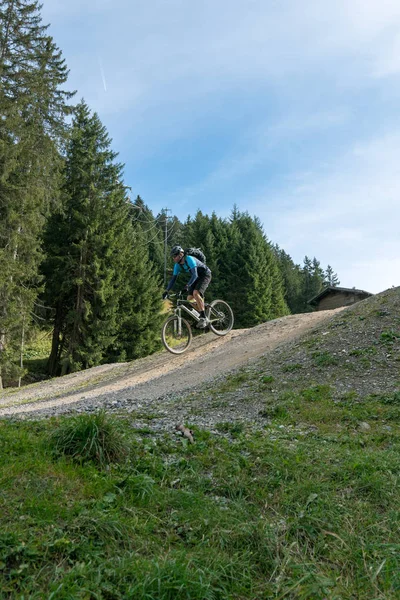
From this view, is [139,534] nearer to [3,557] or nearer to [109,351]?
[3,557]

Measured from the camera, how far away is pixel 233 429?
612cm

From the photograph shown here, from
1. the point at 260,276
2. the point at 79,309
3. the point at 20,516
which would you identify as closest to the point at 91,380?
the point at 79,309

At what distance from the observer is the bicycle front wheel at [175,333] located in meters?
13.4

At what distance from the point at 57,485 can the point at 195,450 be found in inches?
69.1

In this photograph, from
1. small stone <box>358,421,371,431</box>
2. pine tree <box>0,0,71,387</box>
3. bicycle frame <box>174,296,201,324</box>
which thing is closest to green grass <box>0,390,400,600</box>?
small stone <box>358,421,371,431</box>

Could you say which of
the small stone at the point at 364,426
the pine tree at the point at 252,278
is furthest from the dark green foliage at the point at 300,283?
the small stone at the point at 364,426

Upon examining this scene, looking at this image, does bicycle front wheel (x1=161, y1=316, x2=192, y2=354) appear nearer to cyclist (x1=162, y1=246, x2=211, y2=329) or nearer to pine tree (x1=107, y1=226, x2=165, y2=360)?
cyclist (x1=162, y1=246, x2=211, y2=329)

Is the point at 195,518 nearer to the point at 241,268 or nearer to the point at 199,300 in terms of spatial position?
the point at 199,300

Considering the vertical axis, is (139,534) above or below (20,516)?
below

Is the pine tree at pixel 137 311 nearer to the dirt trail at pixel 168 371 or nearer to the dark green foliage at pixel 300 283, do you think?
the dirt trail at pixel 168 371

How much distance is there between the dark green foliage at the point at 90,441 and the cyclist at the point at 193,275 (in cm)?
760

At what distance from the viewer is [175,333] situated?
539 inches

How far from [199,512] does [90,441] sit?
4.65 feet

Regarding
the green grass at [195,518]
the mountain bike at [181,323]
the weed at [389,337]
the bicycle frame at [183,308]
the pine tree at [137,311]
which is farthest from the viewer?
the pine tree at [137,311]
